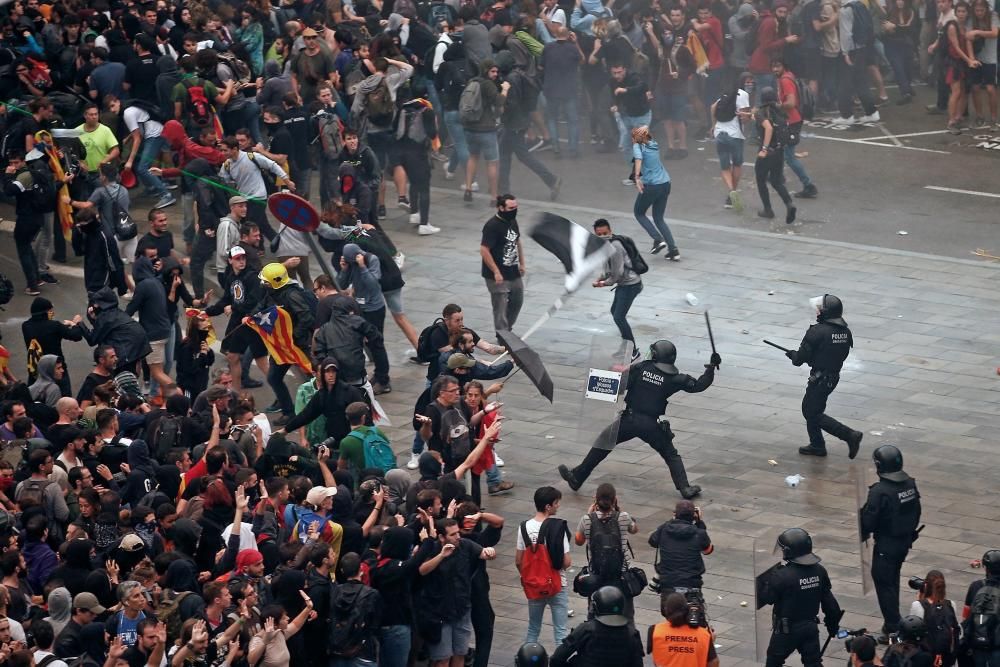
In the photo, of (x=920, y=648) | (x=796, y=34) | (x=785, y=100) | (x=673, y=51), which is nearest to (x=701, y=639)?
(x=920, y=648)

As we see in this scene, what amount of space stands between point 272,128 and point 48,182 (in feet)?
8.99

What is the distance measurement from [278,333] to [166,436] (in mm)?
2641

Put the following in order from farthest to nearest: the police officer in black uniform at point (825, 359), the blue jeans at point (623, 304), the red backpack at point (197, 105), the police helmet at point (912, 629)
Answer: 1. the red backpack at point (197, 105)
2. the blue jeans at point (623, 304)
3. the police officer in black uniform at point (825, 359)
4. the police helmet at point (912, 629)

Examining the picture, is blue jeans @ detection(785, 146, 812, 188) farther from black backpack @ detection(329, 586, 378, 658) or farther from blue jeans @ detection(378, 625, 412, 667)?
black backpack @ detection(329, 586, 378, 658)

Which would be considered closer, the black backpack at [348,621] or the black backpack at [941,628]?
the black backpack at [348,621]

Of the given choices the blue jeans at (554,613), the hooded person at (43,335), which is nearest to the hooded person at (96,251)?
the hooded person at (43,335)

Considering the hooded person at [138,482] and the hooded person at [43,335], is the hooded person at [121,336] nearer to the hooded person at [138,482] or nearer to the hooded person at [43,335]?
the hooded person at [43,335]

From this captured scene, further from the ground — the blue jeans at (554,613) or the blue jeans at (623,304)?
the blue jeans at (623,304)

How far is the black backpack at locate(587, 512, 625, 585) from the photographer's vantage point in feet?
36.3

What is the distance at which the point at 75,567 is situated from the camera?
10414 mm

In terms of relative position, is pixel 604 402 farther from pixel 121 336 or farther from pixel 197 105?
pixel 197 105

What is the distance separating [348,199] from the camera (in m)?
18.0

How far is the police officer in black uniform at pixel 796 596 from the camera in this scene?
34.9ft

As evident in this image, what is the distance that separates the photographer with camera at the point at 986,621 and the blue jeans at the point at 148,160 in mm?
11552
